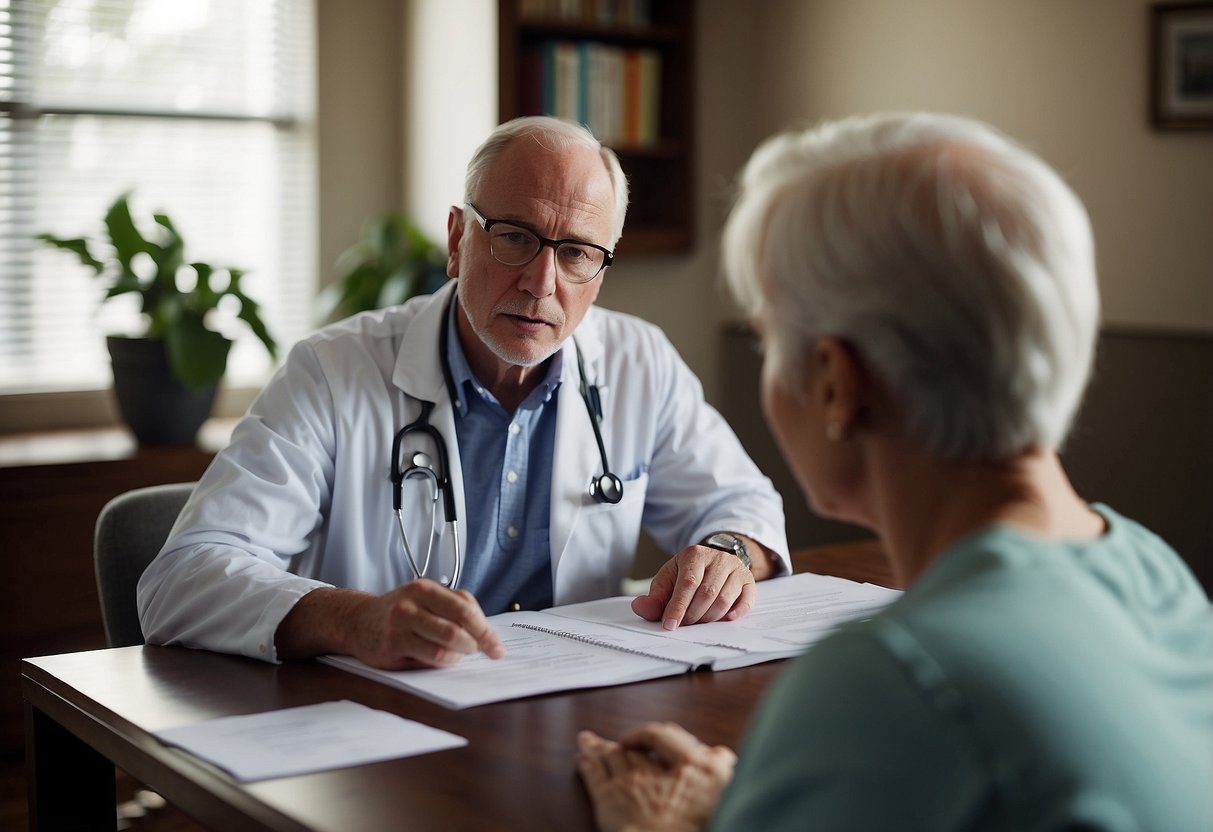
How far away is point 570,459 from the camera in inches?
85.3

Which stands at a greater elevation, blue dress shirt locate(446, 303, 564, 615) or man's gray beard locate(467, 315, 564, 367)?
man's gray beard locate(467, 315, 564, 367)

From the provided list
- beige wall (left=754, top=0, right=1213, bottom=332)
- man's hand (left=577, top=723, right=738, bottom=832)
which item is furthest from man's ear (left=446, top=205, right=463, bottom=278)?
beige wall (left=754, top=0, right=1213, bottom=332)

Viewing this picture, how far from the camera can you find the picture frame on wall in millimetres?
3324

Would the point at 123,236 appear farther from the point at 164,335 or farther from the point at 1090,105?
the point at 1090,105

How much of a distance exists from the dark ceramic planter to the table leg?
1.81 metres

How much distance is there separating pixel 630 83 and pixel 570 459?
228cm

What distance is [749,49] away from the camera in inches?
177

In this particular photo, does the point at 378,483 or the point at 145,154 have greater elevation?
the point at 145,154

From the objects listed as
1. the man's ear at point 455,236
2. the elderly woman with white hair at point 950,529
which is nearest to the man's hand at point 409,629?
the elderly woman with white hair at point 950,529

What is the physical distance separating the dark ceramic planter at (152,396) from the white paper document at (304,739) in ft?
6.84

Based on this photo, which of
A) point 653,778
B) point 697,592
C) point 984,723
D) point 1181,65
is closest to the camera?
point 984,723

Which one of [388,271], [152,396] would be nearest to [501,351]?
[152,396]

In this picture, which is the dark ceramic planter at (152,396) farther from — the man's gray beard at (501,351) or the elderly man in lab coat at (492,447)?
the man's gray beard at (501,351)

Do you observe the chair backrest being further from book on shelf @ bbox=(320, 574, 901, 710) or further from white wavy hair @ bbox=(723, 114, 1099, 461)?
white wavy hair @ bbox=(723, 114, 1099, 461)
